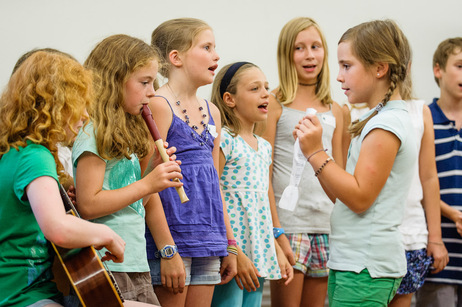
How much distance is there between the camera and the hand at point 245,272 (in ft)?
6.70

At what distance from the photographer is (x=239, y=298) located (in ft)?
6.93

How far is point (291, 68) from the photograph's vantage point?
261 centimetres

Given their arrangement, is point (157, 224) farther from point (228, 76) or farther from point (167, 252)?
point (228, 76)

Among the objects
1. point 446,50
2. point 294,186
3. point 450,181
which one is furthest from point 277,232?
point 446,50

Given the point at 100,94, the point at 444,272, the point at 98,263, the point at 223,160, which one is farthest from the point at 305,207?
the point at 98,263

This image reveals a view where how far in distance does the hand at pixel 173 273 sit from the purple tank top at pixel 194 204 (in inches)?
2.6

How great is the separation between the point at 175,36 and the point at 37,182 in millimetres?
948

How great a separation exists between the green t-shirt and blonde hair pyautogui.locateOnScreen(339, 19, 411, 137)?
0.98 metres

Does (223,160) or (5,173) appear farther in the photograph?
(223,160)

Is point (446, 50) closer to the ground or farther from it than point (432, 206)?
farther from it

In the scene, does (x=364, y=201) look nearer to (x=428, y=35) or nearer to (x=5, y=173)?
(x=5, y=173)

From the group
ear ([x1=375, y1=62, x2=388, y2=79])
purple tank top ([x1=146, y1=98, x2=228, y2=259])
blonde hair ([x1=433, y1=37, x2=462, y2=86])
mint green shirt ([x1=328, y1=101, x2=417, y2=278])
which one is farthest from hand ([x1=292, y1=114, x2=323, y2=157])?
blonde hair ([x1=433, y1=37, x2=462, y2=86])

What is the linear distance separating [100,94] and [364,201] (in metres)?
0.80

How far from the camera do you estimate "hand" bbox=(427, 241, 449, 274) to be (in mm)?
2457
